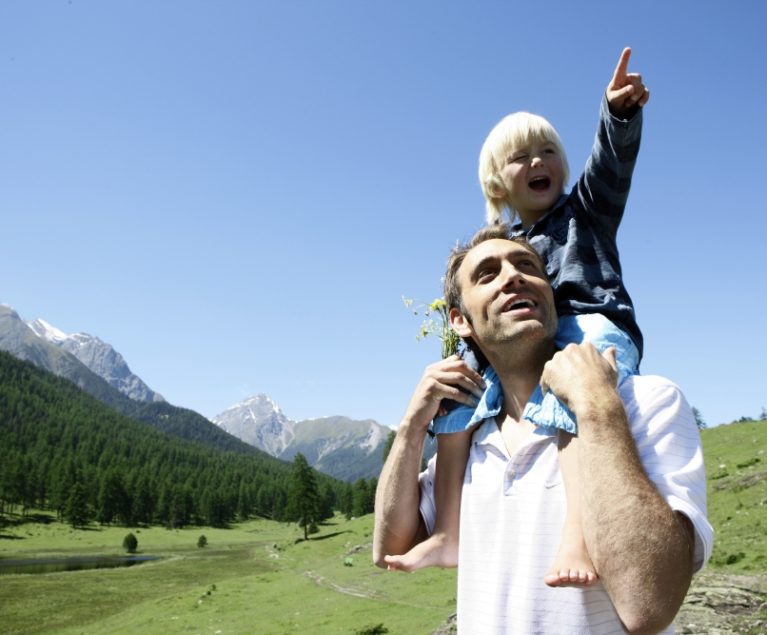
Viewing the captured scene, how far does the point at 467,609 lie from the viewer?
2.41 m

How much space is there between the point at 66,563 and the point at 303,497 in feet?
91.5

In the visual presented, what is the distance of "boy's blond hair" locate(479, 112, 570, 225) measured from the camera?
3424 millimetres

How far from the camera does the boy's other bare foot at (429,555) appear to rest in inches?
104

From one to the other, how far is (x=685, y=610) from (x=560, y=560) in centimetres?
763

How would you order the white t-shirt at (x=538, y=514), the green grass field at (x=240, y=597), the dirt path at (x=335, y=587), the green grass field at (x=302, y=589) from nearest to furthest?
the white t-shirt at (x=538, y=514) → the green grass field at (x=302, y=589) → the green grass field at (x=240, y=597) → the dirt path at (x=335, y=587)

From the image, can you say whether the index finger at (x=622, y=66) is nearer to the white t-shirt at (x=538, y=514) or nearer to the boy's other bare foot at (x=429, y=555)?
the white t-shirt at (x=538, y=514)

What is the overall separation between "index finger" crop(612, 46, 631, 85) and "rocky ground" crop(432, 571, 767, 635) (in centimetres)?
701

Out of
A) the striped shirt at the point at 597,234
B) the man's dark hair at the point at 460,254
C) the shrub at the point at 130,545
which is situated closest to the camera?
the striped shirt at the point at 597,234

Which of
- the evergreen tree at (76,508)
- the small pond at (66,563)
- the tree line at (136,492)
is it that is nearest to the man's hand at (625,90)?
the small pond at (66,563)

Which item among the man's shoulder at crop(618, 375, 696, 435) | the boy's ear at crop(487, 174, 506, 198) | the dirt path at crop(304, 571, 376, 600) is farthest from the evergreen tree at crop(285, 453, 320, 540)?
the man's shoulder at crop(618, 375, 696, 435)

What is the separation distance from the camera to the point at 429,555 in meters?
2.68

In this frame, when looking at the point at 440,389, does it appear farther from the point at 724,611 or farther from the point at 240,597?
the point at 240,597

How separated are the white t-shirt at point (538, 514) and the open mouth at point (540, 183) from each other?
151 cm

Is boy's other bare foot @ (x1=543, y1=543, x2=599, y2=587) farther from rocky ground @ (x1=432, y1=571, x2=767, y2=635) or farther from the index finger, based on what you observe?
rocky ground @ (x1=432, y1=571, x2=767, y2=635)
